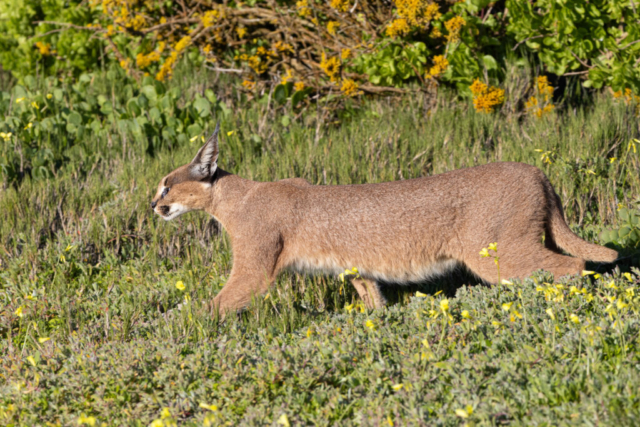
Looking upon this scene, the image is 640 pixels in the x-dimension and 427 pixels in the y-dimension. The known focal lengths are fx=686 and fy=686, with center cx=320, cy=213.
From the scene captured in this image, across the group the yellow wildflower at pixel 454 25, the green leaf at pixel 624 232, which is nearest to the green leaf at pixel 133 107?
the yellow wildflower at pixel 454 25

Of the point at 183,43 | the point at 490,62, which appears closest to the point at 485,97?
the point at 490,62

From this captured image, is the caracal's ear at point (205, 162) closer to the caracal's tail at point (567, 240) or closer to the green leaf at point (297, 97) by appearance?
the caracal's tail at point (567, 240)

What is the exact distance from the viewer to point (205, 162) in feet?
16.7

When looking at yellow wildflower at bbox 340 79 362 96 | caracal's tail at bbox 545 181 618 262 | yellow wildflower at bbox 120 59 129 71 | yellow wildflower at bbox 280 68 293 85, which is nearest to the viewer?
caracal's tail at bbox 545 181 618 262

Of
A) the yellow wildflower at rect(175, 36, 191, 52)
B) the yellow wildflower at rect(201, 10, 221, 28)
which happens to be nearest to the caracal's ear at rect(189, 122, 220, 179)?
the yellow wildflower at rect(201, 10, 221, 28)

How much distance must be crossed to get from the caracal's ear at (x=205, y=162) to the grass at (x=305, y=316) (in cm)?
81

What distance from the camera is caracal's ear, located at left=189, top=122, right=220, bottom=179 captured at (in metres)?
5.04

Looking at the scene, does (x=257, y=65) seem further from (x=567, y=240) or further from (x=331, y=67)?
(x=567, y=240)

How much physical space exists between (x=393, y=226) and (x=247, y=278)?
3.47 ft

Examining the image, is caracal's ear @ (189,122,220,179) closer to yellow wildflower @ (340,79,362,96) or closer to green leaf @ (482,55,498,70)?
yellow wildflower @ (340,79,362,96)

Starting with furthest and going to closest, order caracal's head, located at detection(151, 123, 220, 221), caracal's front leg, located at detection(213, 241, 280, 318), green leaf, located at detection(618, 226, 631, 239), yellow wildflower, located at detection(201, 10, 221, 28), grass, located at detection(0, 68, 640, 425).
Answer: yellow wildflower, located at detection(201, 10, 221, 28)
caracal's head, located at detection(151, 123, 220, 221)
green leaf, located at detection(618, 226, 631, 239)
caracal's front leg, located at detection(213, 241, 280, 318)
grass, located at detection(0, 68, 640, 425)

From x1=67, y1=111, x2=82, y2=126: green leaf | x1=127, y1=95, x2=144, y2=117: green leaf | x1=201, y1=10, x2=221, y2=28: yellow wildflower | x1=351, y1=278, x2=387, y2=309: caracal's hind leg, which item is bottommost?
x1=351, y1=278, x2=387, y2=309: caracal's hind leg

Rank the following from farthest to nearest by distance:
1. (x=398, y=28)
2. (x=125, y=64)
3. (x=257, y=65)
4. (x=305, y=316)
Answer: (x=125, y=64) < (x=257, y=65) < (x=398, y=28) < (x=305, y=316)

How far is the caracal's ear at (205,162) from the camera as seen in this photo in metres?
5.04
